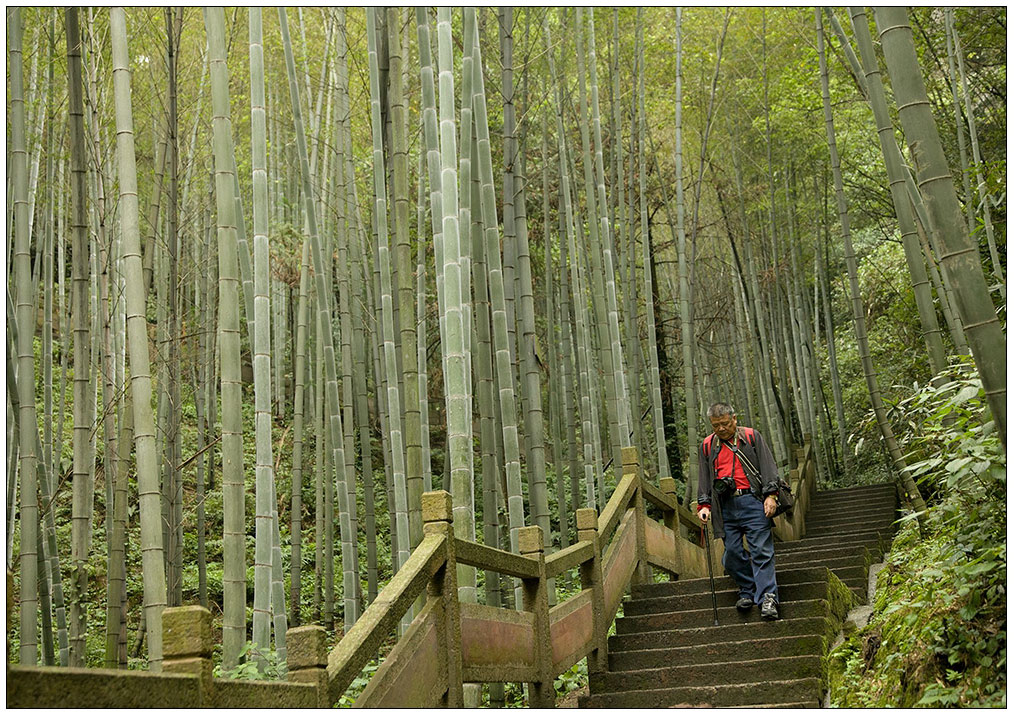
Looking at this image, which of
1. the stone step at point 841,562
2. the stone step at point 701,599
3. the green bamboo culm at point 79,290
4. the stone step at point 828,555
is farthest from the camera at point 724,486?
the green bamboo culm at point 79,290

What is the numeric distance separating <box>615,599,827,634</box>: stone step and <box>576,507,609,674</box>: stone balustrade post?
317 mm

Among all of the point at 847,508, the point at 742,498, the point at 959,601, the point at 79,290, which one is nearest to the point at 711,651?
the point at 742,498

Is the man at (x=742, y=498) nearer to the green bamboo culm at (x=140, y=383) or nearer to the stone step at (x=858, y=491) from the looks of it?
the green bamboo culm at (x=140, y=383)

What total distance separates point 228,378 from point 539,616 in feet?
4.94

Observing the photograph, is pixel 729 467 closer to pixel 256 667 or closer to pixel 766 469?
pixel 766 469

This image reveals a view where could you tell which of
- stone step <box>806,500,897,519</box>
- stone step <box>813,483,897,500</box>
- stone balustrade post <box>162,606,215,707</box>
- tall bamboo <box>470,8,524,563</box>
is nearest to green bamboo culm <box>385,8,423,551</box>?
tall bamboo <box>470,8,524,563</box>

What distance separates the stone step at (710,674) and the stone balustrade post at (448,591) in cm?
126

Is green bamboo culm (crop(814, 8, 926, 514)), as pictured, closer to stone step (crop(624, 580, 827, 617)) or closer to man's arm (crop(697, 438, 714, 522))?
stone step (crop(624, 580, 827, 617))

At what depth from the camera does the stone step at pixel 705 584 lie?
4.27 metres

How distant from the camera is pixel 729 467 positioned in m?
4.19

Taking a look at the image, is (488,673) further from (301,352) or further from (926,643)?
(301,352)

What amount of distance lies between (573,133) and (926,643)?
25.5 feet

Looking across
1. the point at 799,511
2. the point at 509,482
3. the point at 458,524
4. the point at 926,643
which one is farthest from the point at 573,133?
the point at 926,643

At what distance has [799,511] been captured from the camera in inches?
312
